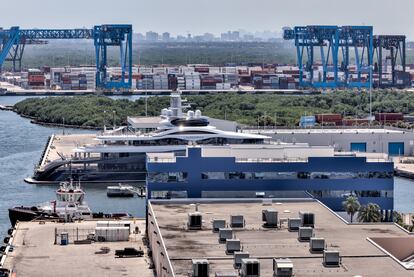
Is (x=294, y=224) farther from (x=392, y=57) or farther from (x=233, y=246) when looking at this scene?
(x=392, y=57)

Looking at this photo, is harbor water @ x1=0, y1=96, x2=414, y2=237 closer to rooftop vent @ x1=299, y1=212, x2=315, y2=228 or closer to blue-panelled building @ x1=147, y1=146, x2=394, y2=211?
blue-panelled building @ x1=147, y1=146, x2=394, y2=211

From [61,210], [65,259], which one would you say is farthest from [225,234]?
[61,210]

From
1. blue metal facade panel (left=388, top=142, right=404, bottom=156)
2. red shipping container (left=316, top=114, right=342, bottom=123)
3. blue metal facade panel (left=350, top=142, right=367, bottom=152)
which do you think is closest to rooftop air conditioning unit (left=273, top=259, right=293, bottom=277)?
blue metal facade panel (left=350, top=142, right=367, bottom=152)

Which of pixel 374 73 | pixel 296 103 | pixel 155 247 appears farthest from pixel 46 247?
pixel 374 73

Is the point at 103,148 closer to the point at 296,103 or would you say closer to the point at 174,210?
the point at 174,210

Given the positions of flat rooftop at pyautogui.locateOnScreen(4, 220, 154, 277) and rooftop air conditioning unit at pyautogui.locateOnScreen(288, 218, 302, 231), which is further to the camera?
rooftop air conditioning unit at pyautogui.locateOnScreen(288, 218, 302, 231)

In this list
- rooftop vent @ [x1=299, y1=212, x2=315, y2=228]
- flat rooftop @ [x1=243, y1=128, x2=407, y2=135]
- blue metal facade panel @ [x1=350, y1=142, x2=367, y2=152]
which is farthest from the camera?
flat rooftop @ [x1=243, y1=128, x2=407, y2=135]

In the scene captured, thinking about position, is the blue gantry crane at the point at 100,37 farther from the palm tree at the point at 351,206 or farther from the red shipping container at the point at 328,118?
the palm tree at the point at 351,206
